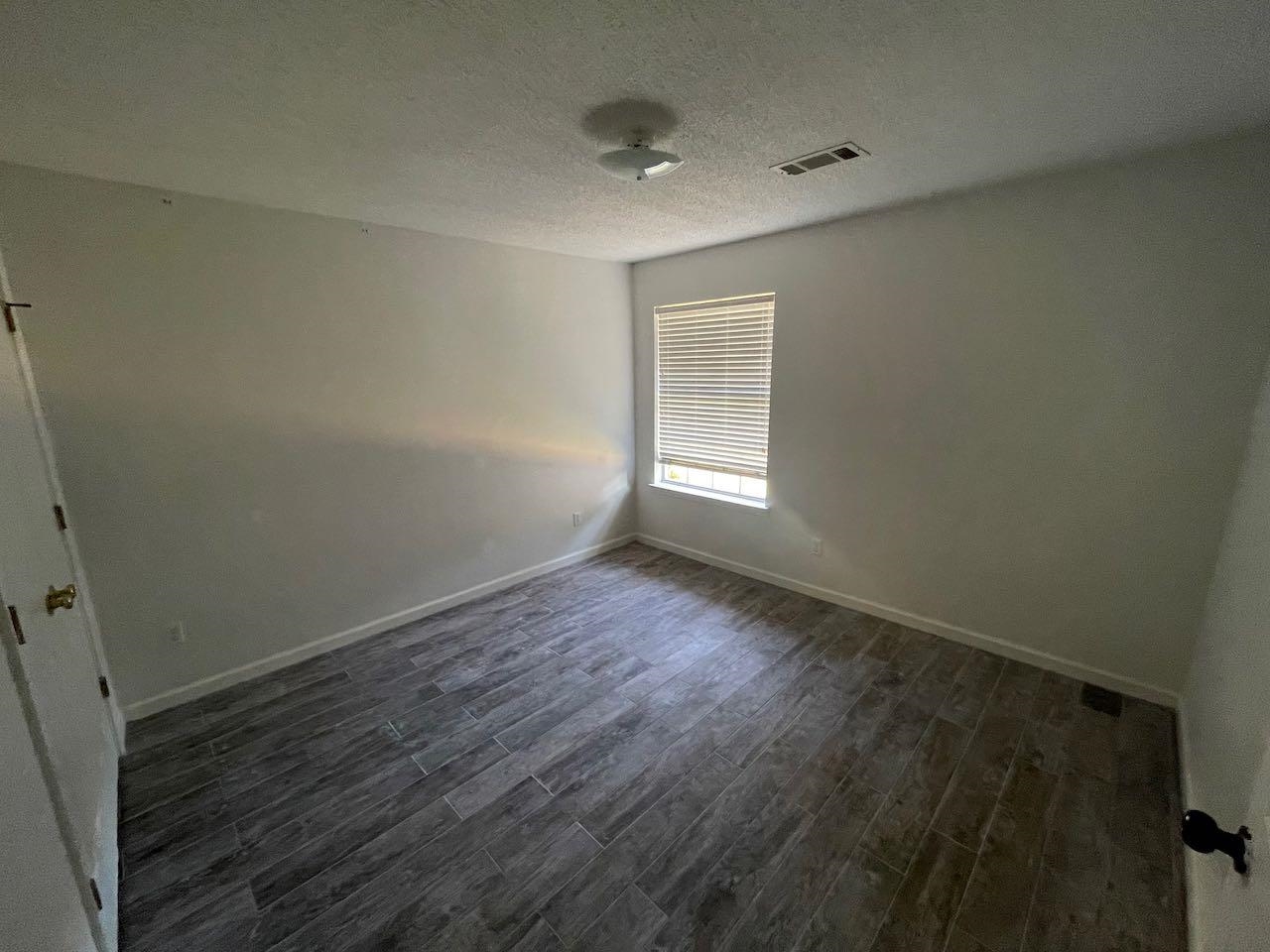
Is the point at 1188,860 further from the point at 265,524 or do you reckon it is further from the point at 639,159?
the point at 265,524

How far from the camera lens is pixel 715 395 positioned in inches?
154

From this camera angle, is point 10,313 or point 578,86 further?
point 10,313

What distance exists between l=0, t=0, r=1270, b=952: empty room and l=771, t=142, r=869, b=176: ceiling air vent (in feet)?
0.12

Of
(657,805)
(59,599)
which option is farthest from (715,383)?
(59,599)

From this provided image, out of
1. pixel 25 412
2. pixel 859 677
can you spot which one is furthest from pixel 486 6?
pixel 859 677

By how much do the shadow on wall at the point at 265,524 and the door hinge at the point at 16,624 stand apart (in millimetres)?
1447

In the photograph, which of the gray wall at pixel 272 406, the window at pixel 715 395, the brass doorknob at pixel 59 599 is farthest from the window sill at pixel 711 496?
the brass doorknob at pixel 59 599

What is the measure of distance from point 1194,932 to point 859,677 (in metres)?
1.30

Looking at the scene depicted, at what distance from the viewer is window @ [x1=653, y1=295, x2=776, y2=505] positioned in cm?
361

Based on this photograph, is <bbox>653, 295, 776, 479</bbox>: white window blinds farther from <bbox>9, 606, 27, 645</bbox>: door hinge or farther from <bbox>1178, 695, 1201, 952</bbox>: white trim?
<bbox>9, 606, 27, 645</bbox>: door hinge

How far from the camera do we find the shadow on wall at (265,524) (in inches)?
87.8

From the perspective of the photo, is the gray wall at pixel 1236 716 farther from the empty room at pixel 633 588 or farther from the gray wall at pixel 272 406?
the gray wall at pixel 272 406

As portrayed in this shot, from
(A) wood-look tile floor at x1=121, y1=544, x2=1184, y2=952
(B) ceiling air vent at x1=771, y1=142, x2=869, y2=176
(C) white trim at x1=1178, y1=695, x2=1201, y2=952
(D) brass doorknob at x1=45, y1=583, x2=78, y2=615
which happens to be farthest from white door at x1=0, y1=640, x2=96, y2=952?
(B) ceiling air vent at x1=771, y1=142, x2=869, y2=176

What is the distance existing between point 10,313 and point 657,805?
312 cm
